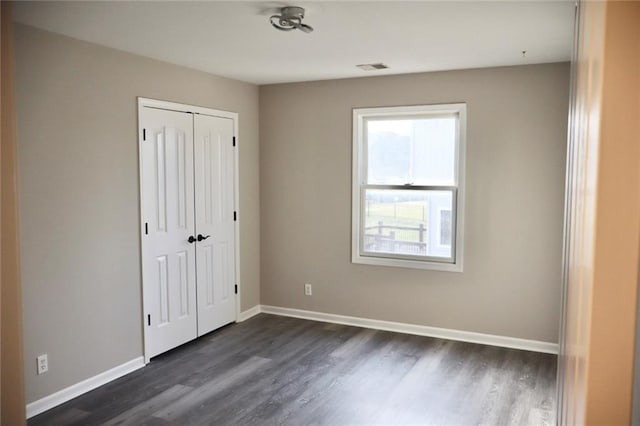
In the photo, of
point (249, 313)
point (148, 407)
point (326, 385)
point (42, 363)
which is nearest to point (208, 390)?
point (148, 407)

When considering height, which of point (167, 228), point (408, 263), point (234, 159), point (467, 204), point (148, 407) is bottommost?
point (148, 407)

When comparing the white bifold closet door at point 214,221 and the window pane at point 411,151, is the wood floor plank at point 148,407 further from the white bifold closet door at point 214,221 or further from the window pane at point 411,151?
the window pane at point 411,151

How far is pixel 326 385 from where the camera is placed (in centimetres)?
369

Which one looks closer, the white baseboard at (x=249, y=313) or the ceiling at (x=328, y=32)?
the ceiling at (x=328, y=32)

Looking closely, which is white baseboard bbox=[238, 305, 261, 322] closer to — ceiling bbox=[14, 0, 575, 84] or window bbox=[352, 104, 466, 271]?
window bbox=[352, 104, 466, 271]

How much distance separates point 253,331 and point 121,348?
140cm

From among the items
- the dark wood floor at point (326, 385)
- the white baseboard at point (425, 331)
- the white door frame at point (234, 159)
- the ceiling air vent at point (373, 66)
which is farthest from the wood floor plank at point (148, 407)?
the ceiling air vent at point (373, 66)

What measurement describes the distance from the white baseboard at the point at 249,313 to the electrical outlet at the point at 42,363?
2.20 meters

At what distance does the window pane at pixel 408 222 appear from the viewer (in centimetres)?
470

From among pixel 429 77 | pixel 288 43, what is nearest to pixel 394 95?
pixel 429 77

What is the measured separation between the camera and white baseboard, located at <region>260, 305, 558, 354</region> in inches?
173

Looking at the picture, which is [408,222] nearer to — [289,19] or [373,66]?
[373,66]

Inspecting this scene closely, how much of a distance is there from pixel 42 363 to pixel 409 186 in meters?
3.33

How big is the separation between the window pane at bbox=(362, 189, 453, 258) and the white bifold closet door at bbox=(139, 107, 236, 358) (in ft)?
4.69
